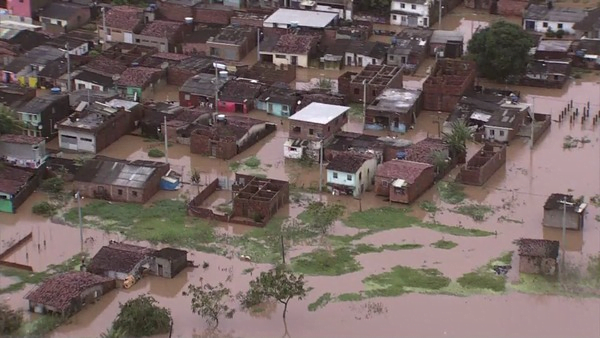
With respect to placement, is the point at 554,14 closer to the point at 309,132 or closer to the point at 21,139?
the point at 309,132

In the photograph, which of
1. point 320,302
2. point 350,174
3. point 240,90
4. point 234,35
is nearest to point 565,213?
point 350,174

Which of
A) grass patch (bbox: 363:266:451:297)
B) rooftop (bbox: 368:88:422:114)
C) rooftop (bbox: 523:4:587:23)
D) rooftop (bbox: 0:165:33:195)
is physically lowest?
grass patch (bbox: 363:266:451:297)

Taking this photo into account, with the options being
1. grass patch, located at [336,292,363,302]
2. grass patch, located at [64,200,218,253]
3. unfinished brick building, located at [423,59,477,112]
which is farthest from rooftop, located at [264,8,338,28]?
grass patch, located at [336,292,363,302]

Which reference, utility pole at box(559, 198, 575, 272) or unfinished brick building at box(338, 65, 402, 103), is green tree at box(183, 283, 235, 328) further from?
unfinished brick building at box(338, 65, 402, 103)

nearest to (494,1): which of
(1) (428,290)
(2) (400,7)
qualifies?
(2) (400,7)

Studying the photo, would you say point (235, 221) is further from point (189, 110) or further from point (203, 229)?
point (189, 110)
